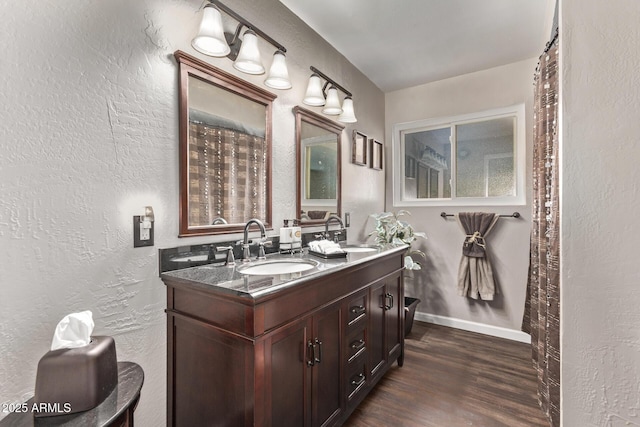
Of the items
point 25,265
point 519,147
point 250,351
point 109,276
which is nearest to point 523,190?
point 519,147

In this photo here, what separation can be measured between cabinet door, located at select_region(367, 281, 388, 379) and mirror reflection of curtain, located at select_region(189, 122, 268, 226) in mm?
860

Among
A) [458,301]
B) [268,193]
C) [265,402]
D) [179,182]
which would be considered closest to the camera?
[265,402]

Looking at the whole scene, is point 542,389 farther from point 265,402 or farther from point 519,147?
point 519,147

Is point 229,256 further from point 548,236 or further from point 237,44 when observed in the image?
point 548,236

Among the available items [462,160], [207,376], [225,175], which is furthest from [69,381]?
[462,160]

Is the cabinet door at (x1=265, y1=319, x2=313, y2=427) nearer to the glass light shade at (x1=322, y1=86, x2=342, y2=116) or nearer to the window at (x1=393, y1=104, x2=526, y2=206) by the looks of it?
the glass light shade at (x1=322, y1=86, x2=342, y2=116)

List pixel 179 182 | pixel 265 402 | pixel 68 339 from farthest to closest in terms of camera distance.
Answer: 1. pixel 179 182
2. pixel 265 402
3. pixel 68 339

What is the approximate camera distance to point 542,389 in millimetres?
1723

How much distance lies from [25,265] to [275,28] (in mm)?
1800

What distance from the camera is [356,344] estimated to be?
5.51 feet

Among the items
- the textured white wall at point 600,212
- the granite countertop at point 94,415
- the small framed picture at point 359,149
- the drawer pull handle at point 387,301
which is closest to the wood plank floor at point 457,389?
the drawer pull handle at point 387,301

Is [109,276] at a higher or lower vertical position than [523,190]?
lower

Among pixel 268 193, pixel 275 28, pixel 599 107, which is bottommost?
pixel 268 193

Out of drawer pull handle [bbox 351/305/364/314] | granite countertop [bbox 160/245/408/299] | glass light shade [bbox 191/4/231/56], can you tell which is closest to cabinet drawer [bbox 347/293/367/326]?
drawer pull handle [bbox 351/305/364/314]
